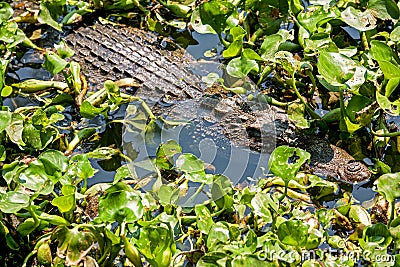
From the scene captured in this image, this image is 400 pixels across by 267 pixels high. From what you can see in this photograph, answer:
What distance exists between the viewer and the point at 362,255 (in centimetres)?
255

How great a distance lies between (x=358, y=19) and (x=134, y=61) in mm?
1272

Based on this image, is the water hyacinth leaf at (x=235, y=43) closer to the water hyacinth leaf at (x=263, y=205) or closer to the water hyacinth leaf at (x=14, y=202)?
the water hyacinth leaf at (x=263, y=205)

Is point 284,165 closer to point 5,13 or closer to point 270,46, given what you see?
point 270,46

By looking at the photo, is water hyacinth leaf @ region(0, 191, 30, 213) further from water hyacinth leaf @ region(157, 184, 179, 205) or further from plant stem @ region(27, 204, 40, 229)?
water hyacinth leaf @ region(157, 184, 179, 205)

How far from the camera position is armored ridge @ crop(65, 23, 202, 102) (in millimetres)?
3447

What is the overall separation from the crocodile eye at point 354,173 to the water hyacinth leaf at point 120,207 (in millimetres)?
1040

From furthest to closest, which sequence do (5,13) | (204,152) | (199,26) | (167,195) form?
(5,13) → (199,26) → (204,152) → (167,195)

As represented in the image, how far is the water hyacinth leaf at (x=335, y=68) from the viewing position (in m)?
2.83

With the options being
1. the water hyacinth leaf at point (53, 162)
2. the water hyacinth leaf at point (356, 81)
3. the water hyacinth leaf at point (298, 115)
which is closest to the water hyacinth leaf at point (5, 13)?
the water hyacinth leaf at point (53, 162)

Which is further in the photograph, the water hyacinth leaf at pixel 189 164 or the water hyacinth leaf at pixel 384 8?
the water hyacinth leaf at pixel 384 8

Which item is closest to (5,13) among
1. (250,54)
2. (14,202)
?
(250,54)

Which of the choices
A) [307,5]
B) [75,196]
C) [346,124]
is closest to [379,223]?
[346,124]

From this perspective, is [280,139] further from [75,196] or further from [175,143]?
[75,196]

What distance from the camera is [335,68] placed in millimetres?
2848
